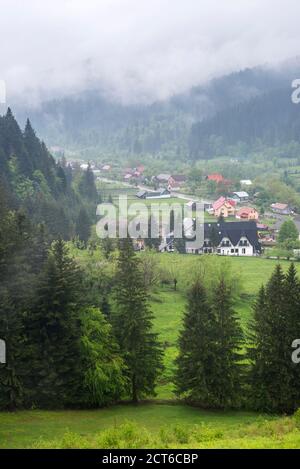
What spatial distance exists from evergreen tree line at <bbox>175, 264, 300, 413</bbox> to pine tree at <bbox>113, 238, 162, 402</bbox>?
180cm

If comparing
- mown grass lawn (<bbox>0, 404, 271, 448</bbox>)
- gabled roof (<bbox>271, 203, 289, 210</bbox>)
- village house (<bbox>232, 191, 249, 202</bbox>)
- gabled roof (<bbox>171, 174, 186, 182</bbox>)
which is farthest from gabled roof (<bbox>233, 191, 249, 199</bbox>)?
mown grass lawn (<bbox>0, 404, 271, 448</bbox>)

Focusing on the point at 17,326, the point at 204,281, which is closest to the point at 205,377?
the point at 17,326

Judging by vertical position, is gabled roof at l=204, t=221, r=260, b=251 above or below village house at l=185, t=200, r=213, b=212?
below

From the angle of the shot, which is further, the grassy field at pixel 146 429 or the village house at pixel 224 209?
the village house at pixel 224 209

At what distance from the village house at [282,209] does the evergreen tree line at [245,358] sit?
97.7 meters

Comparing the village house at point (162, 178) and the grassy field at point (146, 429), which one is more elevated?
the village house at point (162, 178)

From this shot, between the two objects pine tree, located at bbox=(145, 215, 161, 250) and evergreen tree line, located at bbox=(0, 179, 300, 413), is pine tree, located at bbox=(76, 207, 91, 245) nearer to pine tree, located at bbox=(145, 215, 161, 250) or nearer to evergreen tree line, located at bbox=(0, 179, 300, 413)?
pine tree, located at bbox=(145, 215, 161, 250)

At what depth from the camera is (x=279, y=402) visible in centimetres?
3172

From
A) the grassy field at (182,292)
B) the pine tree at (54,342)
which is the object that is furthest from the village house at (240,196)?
the pine tree at (54,342)

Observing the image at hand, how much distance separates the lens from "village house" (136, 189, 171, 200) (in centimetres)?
14175

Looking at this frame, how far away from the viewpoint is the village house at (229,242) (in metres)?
87.7

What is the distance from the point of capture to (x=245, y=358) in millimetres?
32812

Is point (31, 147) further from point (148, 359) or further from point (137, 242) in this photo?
point (148, 359)

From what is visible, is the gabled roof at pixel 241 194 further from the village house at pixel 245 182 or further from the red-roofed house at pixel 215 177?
the village house at pixel 245 182
